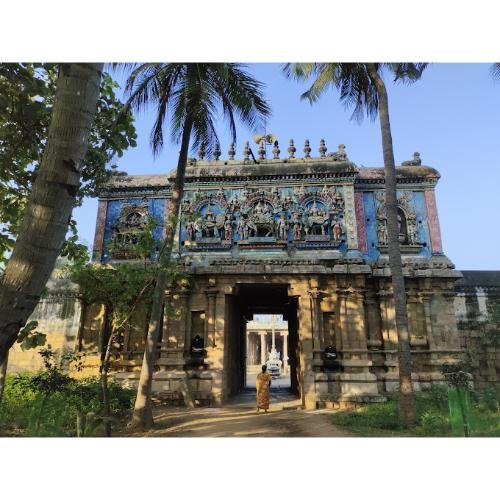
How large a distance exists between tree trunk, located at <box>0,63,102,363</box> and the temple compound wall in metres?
10.2

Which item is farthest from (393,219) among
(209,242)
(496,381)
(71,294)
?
(71,294)

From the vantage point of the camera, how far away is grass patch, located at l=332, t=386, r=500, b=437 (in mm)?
7703

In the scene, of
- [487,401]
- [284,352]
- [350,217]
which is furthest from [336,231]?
[284,352]

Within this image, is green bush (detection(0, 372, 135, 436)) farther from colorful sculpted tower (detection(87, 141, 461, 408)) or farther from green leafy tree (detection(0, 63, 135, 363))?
green leafy tree (detection(0, 63, 135, 363))

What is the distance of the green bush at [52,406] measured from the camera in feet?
26.1

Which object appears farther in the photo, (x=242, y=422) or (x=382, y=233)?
(x=382, y=233)

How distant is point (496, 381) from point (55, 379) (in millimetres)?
13881

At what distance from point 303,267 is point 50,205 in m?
11.1

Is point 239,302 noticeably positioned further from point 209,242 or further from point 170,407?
point 170,407

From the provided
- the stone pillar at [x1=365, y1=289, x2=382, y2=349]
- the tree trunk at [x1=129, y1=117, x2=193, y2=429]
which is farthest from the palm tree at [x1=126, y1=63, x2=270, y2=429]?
the stone pillar at [x1=365, y1=289, x2=382, y2=349]

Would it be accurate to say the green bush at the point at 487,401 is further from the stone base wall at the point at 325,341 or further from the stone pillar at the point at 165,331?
the stone pillar at the point at 165,331

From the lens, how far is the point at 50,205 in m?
2.74

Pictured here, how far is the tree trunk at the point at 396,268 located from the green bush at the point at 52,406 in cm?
668

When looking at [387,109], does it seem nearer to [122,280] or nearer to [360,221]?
[360,221]
